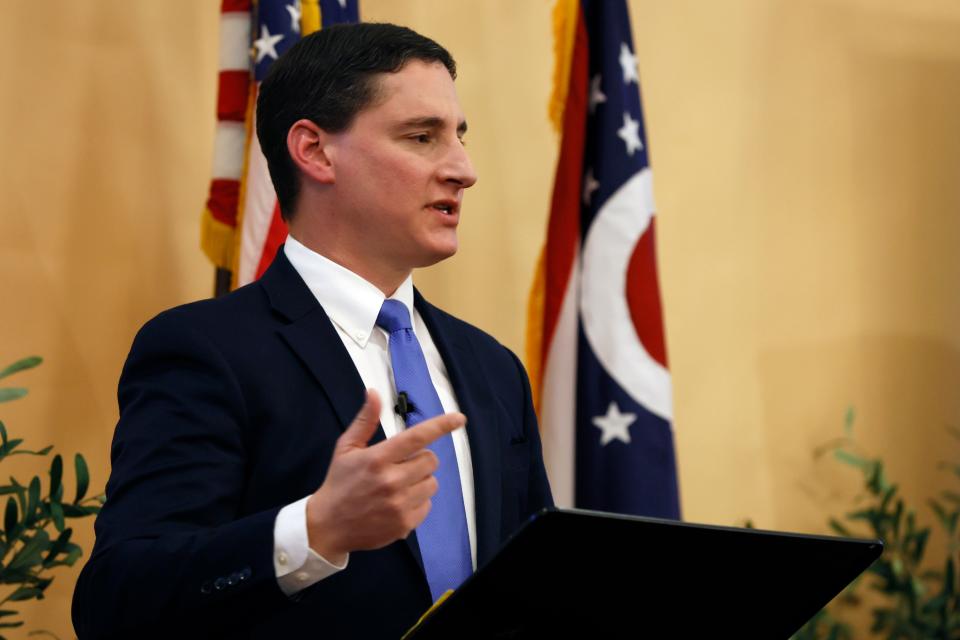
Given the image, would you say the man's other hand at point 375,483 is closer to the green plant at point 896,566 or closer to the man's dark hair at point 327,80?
the man's dark hair at point 327,80

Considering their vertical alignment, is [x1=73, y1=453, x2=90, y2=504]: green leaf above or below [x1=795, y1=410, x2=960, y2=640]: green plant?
above

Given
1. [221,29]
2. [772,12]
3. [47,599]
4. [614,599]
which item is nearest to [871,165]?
[772,12]

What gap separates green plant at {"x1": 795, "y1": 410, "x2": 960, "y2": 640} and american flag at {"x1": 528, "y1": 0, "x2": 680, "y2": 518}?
1095 millimetres

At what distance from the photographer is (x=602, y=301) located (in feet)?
11.4

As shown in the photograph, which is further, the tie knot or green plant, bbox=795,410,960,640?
green plant, bbox=795,410,960,640

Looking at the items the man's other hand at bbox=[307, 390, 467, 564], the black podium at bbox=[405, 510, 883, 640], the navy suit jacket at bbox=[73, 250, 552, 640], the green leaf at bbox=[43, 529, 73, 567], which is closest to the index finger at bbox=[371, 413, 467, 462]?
the man's other hand at bbox=[307, 390, 467, 564]

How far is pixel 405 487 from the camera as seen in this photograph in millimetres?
1312

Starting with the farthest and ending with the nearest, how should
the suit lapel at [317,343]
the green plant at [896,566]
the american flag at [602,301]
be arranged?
1. the green plant at [896,566]
2. the american flag at [602,301]
3. the suit lapel at [317,343]

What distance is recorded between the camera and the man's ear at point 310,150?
6.52 feet

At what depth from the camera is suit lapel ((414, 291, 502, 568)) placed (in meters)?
1.78

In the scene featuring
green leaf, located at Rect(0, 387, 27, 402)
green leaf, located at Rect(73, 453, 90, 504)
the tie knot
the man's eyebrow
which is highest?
the man's eyebrow

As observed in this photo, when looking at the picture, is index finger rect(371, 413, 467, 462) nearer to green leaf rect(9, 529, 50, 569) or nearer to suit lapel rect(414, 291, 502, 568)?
suit lapel rect(414, 291, 502, 568)

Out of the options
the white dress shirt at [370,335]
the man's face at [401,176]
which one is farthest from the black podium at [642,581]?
the man's face at [401,176]

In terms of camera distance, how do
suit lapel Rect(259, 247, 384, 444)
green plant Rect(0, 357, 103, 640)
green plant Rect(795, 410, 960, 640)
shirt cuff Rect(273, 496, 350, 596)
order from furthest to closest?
green plant Rect(795, 410, 960, 640) < green plant Rect(0, 357, 103, 640) < suit lapel Rect(259, 247, 384, 444) < shirt cuff Rect(273, 496, 350, 596)
